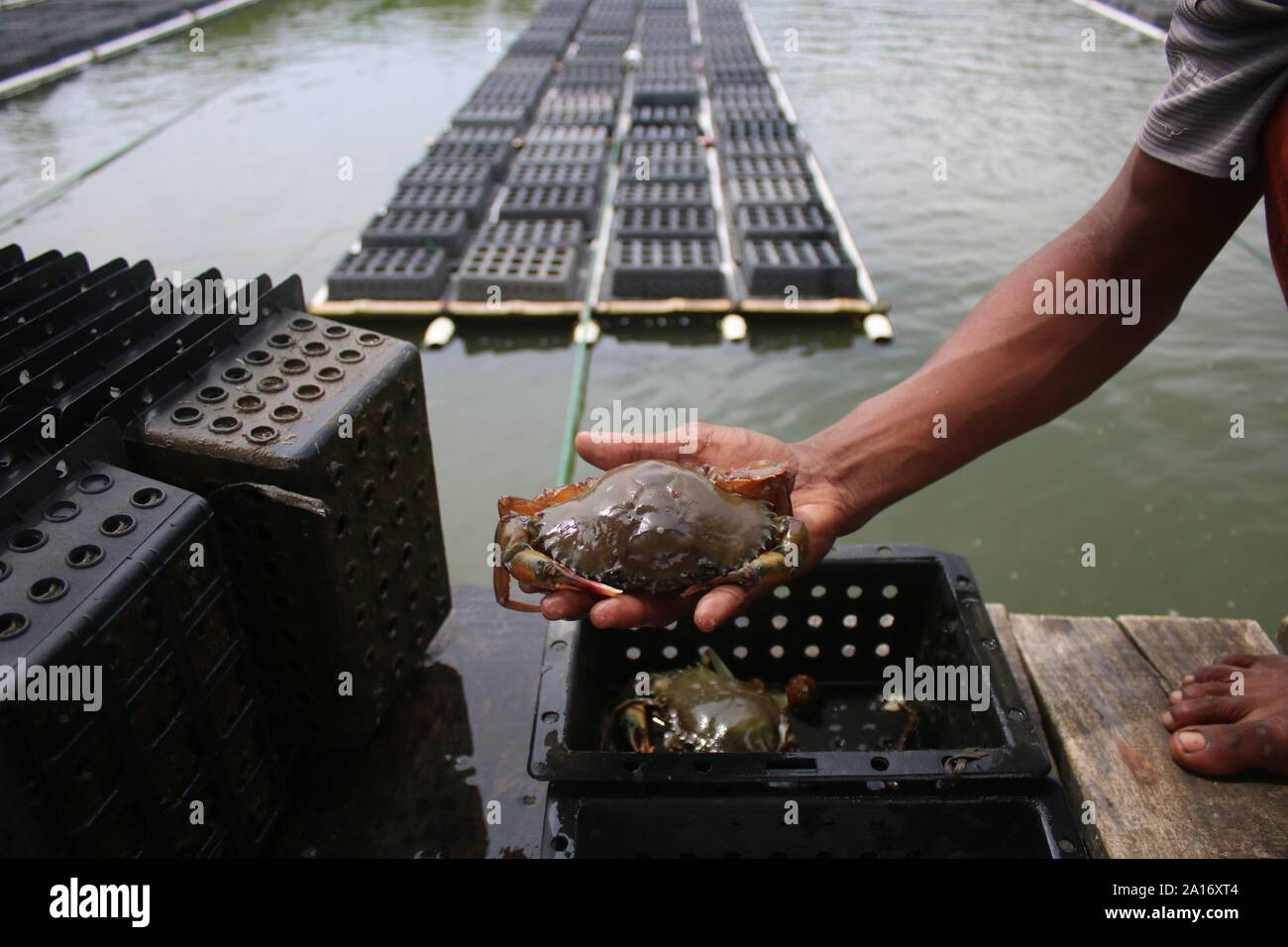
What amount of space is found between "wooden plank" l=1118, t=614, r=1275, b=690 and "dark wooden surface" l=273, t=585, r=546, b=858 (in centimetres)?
170

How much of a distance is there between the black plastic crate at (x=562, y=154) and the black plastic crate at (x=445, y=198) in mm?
729

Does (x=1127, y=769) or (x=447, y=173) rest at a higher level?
(x=447, y=173)

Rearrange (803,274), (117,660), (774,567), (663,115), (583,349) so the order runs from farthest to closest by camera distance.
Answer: (663,115) → (803,274) → (583,349) → (774,567) → (117,660)

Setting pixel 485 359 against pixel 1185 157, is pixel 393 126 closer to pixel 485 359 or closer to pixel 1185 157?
pixel 485 359

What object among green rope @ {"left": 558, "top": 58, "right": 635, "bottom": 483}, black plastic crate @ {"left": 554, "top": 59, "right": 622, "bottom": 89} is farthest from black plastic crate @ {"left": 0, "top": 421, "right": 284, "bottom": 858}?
black plastic crate @ {"left": 554, "top": 59, "right": 622, "bottom": 89}

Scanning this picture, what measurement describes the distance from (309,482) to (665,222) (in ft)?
17.4


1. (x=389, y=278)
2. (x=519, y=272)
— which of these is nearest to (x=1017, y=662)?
(x=519, y=272)

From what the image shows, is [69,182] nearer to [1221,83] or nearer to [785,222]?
[785,222]

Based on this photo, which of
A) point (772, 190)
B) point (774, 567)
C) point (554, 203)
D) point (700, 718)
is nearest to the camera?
point (774, 567)

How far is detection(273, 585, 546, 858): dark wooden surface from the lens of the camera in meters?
2.04

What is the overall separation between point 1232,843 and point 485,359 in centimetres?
447

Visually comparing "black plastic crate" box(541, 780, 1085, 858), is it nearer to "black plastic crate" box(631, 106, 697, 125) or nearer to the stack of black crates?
the stack of black crates

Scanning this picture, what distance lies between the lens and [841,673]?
2.45 metres
